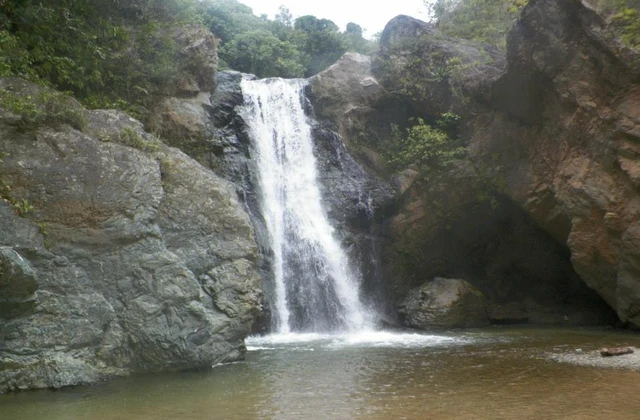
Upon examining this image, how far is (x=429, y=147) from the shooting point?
1848 centimetres

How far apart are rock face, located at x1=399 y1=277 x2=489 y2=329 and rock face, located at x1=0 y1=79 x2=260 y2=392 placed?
728 cm

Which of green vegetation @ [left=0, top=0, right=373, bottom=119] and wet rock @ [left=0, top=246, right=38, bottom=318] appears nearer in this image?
wet rock @ [left=0, top=246, right=38, bottom=318]

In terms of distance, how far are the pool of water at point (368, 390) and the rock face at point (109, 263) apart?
1.69 ft

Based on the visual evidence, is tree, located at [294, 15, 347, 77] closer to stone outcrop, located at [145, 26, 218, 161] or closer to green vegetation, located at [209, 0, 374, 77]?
green vegetation, located at [209, 0, 374, 77]

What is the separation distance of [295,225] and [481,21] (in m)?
12.2

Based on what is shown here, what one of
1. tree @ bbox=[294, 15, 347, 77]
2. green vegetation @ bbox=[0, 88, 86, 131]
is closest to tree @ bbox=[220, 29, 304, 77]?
tree @ bbox=[294, 15, 347, 77]

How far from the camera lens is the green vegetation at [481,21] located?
71.2 ft

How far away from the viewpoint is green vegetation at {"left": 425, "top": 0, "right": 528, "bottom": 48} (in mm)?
21703

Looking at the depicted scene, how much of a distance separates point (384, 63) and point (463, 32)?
3990mm

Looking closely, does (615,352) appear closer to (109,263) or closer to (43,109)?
(109,263)

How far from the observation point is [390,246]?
18.4 m

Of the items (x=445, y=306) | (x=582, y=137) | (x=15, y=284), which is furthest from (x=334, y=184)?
(x=15, y=284)

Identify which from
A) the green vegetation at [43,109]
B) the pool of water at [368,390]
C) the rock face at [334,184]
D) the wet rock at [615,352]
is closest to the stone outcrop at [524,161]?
the rock face at [334,184]

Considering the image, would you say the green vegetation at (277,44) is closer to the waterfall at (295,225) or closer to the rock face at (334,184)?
the waterfall at (295,225)
